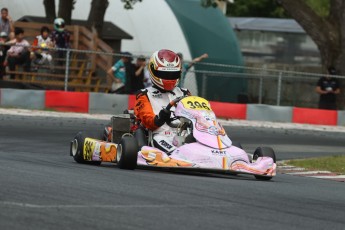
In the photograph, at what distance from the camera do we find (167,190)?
9555 mm

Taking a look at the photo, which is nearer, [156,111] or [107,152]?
[107,152]

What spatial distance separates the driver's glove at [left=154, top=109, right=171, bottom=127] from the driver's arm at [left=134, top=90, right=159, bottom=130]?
6 centimetres

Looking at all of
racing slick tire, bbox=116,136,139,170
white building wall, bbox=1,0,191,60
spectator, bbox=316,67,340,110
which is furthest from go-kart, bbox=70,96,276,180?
white building wall, bbox=1,0,191,60

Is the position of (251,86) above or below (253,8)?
below

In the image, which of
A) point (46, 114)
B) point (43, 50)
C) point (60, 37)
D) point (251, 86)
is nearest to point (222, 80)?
point (251, 86)

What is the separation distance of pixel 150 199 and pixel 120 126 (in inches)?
164

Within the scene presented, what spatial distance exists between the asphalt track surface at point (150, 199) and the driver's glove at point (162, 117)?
0.59 meters

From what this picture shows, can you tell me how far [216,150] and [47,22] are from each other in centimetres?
1839

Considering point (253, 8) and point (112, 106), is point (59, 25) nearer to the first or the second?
point (112, 106)

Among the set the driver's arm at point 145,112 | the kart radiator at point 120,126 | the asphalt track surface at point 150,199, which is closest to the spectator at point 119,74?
the asphalt track surface at point 150,199

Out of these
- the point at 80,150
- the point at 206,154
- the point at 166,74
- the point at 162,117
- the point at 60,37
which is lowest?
the point at 80,150

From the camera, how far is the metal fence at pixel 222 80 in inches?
986

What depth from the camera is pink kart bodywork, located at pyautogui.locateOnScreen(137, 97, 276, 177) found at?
11.4m

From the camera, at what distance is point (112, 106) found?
940 inches
